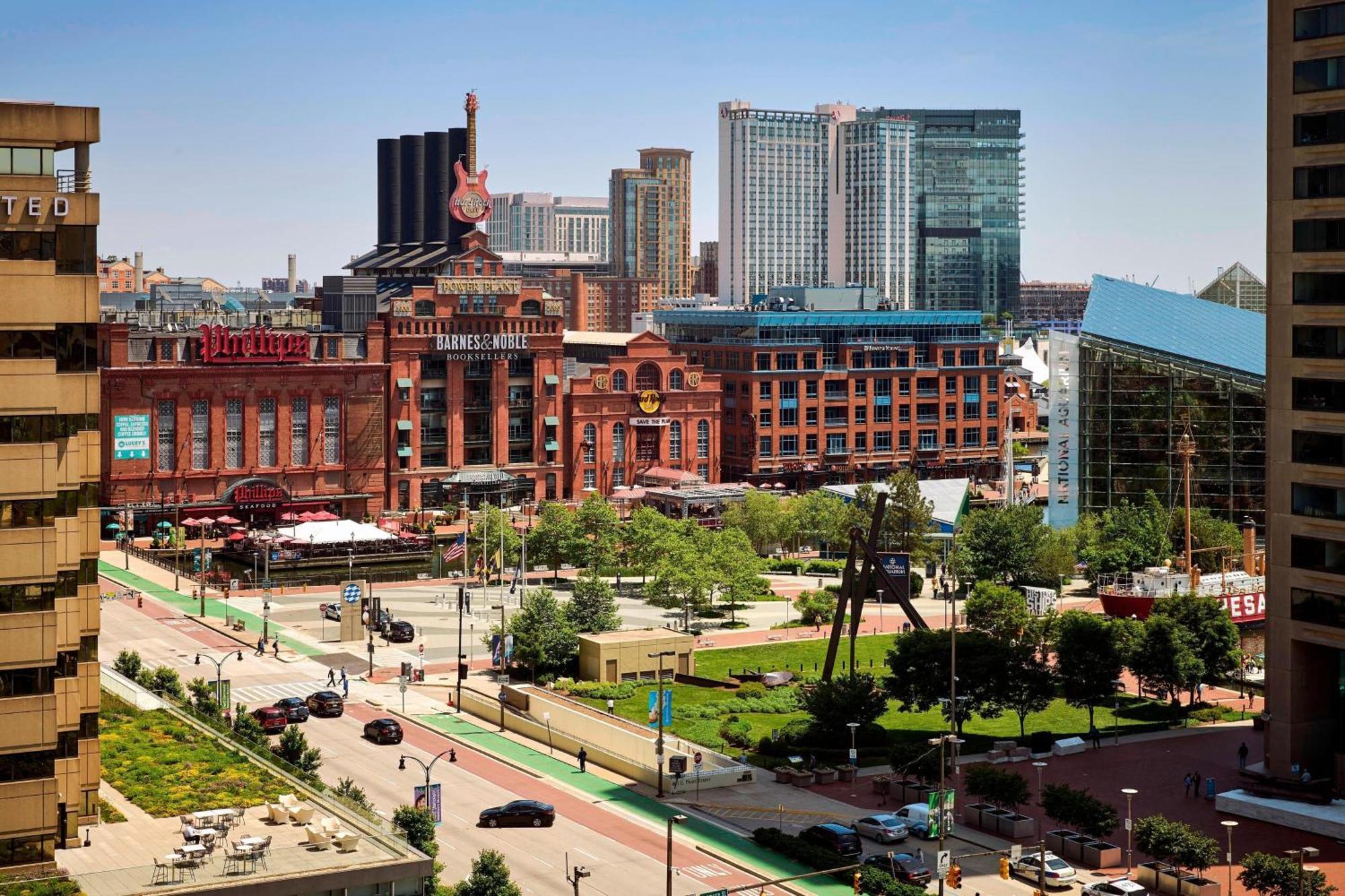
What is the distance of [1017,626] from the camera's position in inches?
3578

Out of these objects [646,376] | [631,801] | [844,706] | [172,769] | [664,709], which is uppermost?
[646,376]

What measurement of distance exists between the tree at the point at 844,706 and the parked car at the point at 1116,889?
20.7 m

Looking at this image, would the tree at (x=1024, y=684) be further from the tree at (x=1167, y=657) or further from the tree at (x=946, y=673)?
the tree at (x=1167, y=657)

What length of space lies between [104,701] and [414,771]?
1408cm

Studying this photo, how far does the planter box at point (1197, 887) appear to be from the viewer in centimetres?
6056

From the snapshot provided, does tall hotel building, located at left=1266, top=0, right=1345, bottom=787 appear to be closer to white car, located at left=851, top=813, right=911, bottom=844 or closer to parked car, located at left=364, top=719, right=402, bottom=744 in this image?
white car, located at left=851, top=813, right=911, bottom=844

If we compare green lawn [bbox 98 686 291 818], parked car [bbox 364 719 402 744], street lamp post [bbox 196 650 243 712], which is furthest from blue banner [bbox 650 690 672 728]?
green lawn [bbox 98 686 291 818]

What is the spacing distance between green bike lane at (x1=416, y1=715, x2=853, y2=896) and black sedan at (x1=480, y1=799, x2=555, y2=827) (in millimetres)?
4363

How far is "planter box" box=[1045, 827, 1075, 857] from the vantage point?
218 ft

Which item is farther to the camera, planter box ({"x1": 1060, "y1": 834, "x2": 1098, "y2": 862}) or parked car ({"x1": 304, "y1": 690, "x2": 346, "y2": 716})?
parked car ({"x1": 304, "y1": 690, "x2": 346, "y2": 716})

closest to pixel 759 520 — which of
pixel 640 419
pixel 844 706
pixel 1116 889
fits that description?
pixel 640 419

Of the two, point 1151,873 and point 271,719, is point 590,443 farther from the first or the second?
point 1151,873

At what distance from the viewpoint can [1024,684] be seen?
82.1 meters

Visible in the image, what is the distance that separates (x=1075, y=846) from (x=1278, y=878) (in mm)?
9203
